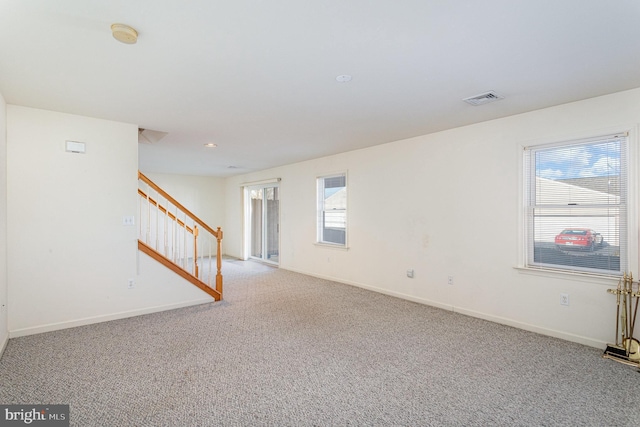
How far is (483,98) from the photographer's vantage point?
3102 mm

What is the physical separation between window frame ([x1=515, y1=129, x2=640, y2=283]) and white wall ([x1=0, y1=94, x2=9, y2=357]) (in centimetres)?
534

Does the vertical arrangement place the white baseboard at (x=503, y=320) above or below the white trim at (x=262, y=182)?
below

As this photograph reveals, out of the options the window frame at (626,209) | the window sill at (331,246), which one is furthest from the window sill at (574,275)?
the window sill at (331,246)

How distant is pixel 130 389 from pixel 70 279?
198 centimetres

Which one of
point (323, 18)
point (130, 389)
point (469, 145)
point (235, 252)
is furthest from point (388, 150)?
point (235, 252)

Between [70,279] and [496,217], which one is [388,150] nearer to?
[496,217]

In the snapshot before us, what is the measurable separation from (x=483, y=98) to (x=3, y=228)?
4.88 m

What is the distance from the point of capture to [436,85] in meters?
2.80

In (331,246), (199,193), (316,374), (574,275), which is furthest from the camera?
(199,193)

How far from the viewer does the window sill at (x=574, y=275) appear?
3027 mm

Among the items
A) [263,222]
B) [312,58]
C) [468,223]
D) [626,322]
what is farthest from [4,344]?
[626,322]

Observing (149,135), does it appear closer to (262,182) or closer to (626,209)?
(262,182)

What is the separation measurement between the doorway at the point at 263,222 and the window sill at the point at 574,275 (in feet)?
17.5

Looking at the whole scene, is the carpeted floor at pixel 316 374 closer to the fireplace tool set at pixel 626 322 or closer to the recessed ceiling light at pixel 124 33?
the fireplace tool set at pixel 626 322
